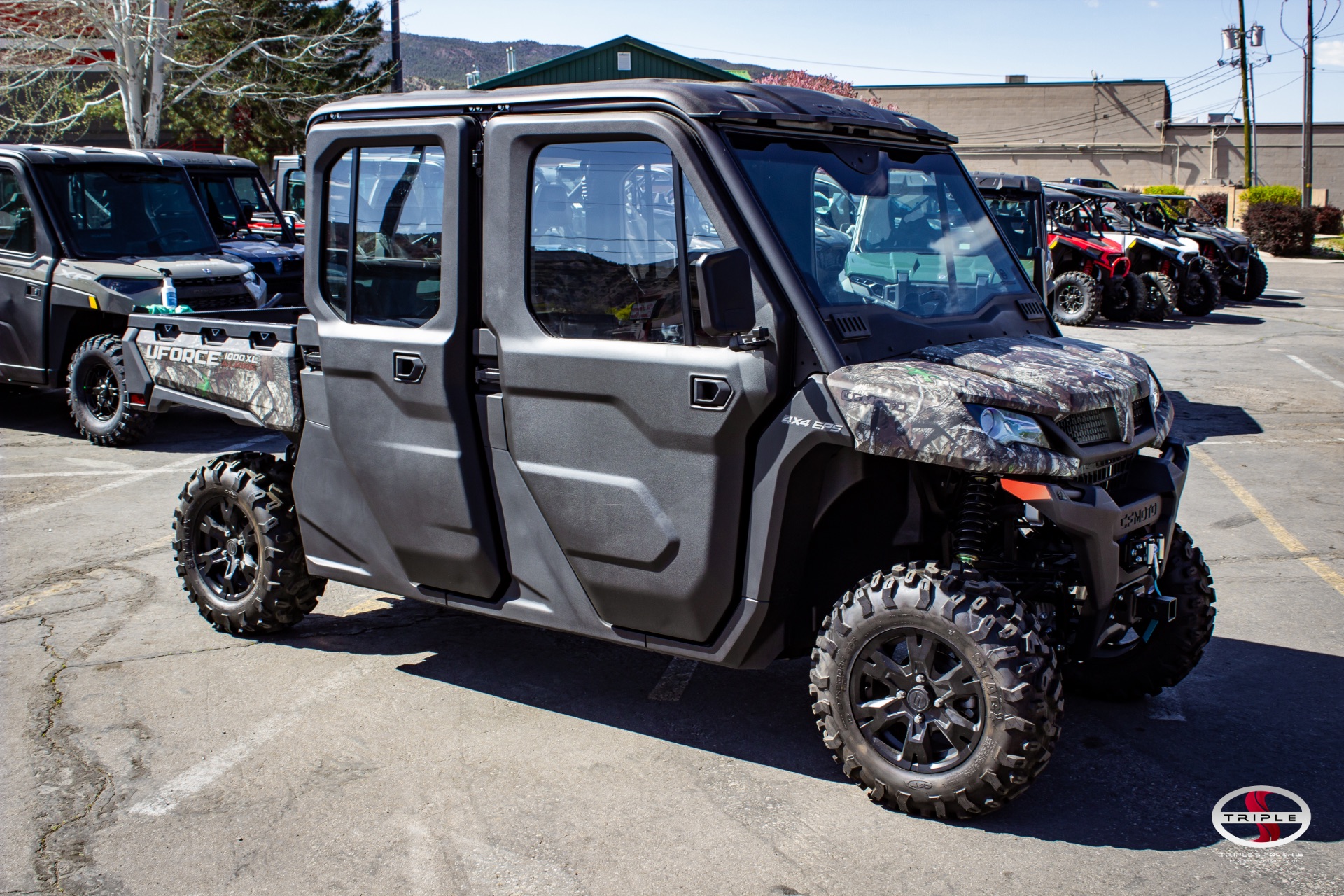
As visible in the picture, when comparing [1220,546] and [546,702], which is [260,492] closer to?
[546,702]

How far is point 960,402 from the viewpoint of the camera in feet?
11.4

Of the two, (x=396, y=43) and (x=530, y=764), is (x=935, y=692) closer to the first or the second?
(x=530, y=764)

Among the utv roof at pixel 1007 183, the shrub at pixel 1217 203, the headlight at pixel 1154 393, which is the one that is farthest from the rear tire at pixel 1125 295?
the shrub at pixel 1217 203

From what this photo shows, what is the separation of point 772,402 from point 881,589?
Answer: 68 centimetres

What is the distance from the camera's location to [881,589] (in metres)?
3.68

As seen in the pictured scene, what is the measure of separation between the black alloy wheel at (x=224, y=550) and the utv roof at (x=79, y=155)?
240 inches

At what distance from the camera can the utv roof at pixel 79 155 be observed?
32.5 feet

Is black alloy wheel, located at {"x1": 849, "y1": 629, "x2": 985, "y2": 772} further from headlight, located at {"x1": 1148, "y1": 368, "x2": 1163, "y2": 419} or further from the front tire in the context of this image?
headlight, located at {"x1": 1148, "y1": 368, "x2": 1163, "y2": 419}

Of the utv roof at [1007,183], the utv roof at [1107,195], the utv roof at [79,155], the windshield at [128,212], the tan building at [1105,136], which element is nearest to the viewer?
the utv roof at [79,155]

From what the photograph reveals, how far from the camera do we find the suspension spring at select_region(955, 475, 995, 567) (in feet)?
12.5

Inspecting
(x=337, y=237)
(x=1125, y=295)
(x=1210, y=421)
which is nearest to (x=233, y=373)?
(x=337, y=237)

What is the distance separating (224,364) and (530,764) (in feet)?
7.61

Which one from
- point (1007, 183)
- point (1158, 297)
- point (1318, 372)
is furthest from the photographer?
point (1158, 297)

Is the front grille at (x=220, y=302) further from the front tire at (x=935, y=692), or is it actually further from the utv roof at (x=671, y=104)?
the front tire at (x=935, y=692)
